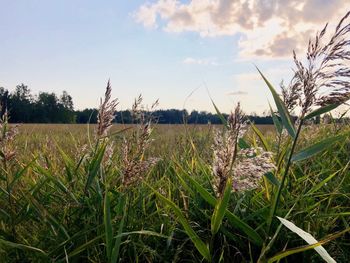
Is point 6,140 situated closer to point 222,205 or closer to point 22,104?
point 222,205

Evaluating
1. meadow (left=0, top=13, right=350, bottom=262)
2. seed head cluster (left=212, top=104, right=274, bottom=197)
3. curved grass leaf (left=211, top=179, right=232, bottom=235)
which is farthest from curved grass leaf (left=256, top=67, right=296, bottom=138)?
curved grass leaf (left=211, top=179, right=232, bottom=235)

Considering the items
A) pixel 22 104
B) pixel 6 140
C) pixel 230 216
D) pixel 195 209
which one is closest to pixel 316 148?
pixel 230 216

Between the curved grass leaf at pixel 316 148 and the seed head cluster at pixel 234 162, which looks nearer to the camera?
the seed head cluster at pixel 234 162

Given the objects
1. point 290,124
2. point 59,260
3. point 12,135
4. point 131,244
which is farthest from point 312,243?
point 12,135

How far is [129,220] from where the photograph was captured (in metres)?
2.09

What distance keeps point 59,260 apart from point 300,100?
1.33m

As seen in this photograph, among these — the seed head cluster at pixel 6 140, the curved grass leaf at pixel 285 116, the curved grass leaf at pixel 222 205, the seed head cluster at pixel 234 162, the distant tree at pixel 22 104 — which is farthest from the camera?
the distant tree at pixel 22 104

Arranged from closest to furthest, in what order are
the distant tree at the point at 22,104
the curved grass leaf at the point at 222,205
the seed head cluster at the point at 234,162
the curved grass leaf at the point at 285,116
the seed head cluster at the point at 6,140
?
the seed head cluster at the point at 234,162 < the curved grass leaf at the point at 222,205 < the curved grass leaf at the point at 285,116 < the seed head cluster at the point at 6,140 < the distant tree at the point at 22,104

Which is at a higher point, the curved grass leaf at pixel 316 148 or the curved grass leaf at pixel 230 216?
the curved grass leaf at pixel 316 148

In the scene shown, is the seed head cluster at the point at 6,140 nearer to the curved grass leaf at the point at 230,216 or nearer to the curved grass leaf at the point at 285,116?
the curved grass leaf at the point at 230,216

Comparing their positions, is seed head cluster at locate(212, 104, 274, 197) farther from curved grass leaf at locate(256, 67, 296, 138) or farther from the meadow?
curved grass leaf at locate(256, 67, 296, 138)

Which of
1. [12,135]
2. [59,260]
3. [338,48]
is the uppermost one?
[338,48]

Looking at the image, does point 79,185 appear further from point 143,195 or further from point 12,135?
point 12,135

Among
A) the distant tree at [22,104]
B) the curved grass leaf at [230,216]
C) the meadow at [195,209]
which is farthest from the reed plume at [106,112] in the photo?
the distant tree at [22,104]
